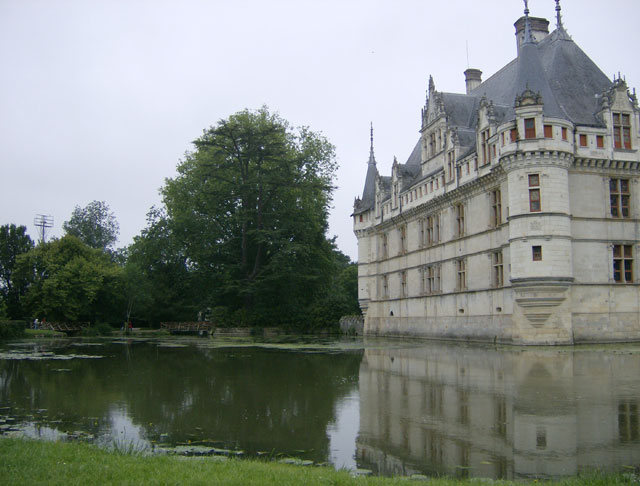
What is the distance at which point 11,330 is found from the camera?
132 ft

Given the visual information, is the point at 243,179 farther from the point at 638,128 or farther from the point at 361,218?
the point at 638,128

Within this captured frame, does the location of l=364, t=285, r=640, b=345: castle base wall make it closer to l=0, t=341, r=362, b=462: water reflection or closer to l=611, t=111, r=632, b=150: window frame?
l=611, t=111, r=632, b=150: window frame

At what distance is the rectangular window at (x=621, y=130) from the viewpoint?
30391 mm

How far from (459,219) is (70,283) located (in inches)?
1430

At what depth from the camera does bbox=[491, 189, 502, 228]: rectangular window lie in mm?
32469

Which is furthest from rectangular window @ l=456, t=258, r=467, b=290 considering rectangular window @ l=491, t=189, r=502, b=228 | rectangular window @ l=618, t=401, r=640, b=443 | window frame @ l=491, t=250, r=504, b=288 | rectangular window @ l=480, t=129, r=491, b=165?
rectangular window @ l=618, t=401, r=640, b=443

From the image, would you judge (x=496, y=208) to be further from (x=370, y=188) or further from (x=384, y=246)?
(x=370, y=188)

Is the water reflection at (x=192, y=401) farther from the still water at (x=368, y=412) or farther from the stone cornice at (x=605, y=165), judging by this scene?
the stone cornice at (x=605, y=165)

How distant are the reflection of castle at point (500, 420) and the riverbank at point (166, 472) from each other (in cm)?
94

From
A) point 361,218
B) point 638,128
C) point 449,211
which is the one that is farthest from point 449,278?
point 361,218

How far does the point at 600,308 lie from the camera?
2902 centimetres

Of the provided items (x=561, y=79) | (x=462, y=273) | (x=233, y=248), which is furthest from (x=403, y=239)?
(x=561, y=79)

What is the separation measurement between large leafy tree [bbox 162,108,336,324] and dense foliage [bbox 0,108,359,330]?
0.30 ft

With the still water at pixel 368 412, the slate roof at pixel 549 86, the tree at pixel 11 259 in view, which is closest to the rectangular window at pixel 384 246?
the slate roof at pixel 549 86
